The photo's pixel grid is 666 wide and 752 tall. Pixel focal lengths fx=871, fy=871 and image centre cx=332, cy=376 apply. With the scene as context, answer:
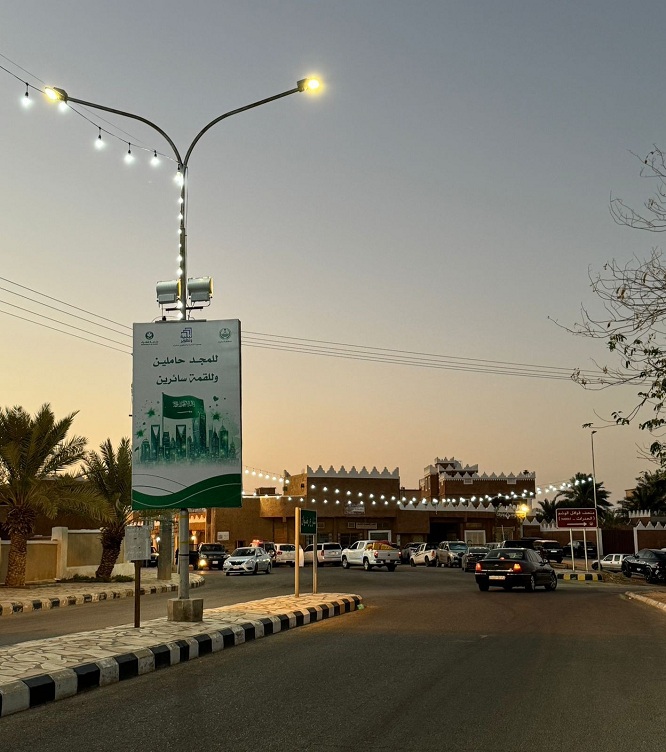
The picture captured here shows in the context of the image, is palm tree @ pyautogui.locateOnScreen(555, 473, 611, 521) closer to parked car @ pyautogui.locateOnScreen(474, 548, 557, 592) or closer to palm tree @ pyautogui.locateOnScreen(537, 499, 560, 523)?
palm tree @ pyautogui.locateOnScreen(537, 499, 560, 523)

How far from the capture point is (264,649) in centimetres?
1184

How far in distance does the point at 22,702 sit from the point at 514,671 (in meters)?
5.27

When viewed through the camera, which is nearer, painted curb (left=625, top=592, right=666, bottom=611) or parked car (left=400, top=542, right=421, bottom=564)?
painted curb (left=625, top=592, right=666, bottom=611)

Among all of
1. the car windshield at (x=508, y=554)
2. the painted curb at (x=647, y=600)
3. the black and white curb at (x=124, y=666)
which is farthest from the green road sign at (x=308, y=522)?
the car windshield at (x=508, y=554)

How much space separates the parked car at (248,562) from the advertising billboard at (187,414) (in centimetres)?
3000

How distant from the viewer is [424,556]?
5572 cm

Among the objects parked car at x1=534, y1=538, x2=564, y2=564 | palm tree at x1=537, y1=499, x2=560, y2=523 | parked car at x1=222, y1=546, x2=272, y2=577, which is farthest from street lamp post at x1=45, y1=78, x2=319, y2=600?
palm tree at x1=537, y1=499, x2=560, y2=523

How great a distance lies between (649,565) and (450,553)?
47.5ft

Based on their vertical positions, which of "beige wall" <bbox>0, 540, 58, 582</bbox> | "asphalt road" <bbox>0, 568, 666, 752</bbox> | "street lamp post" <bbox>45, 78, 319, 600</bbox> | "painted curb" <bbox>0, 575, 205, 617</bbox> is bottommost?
"painted curb" <bbox>0, 575, 205, 617</bbox>

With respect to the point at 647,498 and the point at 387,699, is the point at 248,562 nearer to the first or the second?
the point at 387,699

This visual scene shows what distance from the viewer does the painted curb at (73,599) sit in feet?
66.5

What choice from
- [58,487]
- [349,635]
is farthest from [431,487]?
[349,635]

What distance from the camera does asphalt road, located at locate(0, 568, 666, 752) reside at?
6.37m

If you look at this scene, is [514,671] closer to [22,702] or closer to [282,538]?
[22,702]
